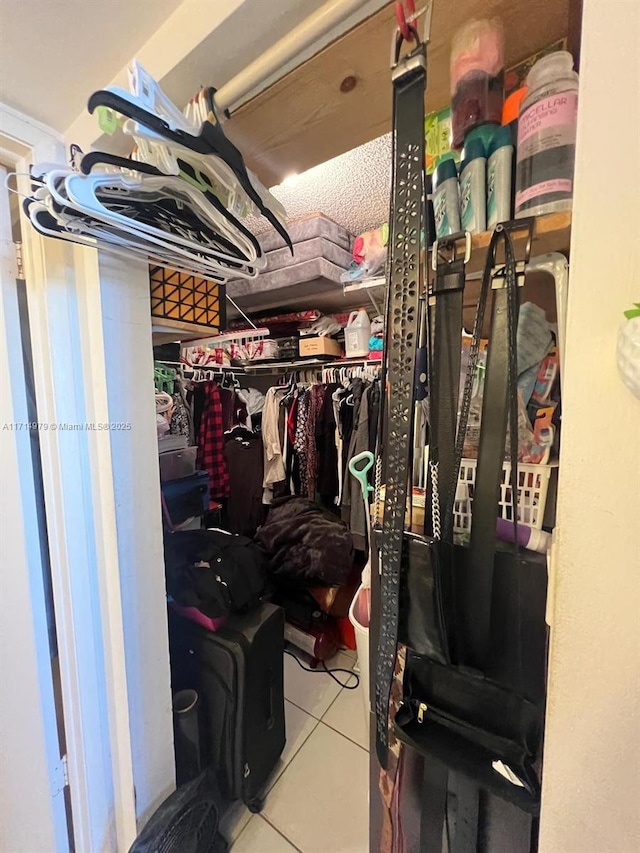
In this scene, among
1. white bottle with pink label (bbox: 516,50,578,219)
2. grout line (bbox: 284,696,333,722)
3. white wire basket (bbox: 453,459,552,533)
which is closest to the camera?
white bottle with pink label (bbox: 516,50,578,219)

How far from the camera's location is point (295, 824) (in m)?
1.09

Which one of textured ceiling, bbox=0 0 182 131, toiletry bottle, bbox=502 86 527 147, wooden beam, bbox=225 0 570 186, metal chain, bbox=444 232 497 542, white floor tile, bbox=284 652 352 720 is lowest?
white floor tile, bbox=284 652 352 720

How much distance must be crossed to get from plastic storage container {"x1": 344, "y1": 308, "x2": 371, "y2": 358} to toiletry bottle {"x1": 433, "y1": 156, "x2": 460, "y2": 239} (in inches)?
61.3

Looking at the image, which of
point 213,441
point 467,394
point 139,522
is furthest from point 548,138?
point 213,441

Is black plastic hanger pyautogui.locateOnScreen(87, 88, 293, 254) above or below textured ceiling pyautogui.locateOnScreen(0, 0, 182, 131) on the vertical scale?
below

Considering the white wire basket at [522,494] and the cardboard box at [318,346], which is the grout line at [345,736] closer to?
the white wire basket at [522,494]

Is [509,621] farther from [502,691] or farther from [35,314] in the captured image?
[35,314]

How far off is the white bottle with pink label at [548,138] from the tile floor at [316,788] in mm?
1662

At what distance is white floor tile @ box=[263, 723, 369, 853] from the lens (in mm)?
1054

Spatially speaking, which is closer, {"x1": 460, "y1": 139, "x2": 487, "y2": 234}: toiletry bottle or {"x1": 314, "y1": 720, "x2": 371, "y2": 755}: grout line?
{"x1": 460, "y1": 139, "x2": 487, "y2": 234}: toiletry bottle

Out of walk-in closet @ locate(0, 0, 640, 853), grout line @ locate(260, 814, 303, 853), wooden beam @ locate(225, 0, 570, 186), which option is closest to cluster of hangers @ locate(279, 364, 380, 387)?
walk-in closet @ locate(0, 0, 640, 853)

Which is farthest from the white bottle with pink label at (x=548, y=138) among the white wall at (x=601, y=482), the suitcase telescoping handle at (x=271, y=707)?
the suitcase telescoping handle at (x=271, y=707)

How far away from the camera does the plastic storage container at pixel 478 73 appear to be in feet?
1.65

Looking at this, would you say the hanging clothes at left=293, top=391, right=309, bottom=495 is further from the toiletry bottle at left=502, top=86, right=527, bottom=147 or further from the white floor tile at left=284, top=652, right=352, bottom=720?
the toiletry bottle at left=502, top=86, right=527, bottom=147
